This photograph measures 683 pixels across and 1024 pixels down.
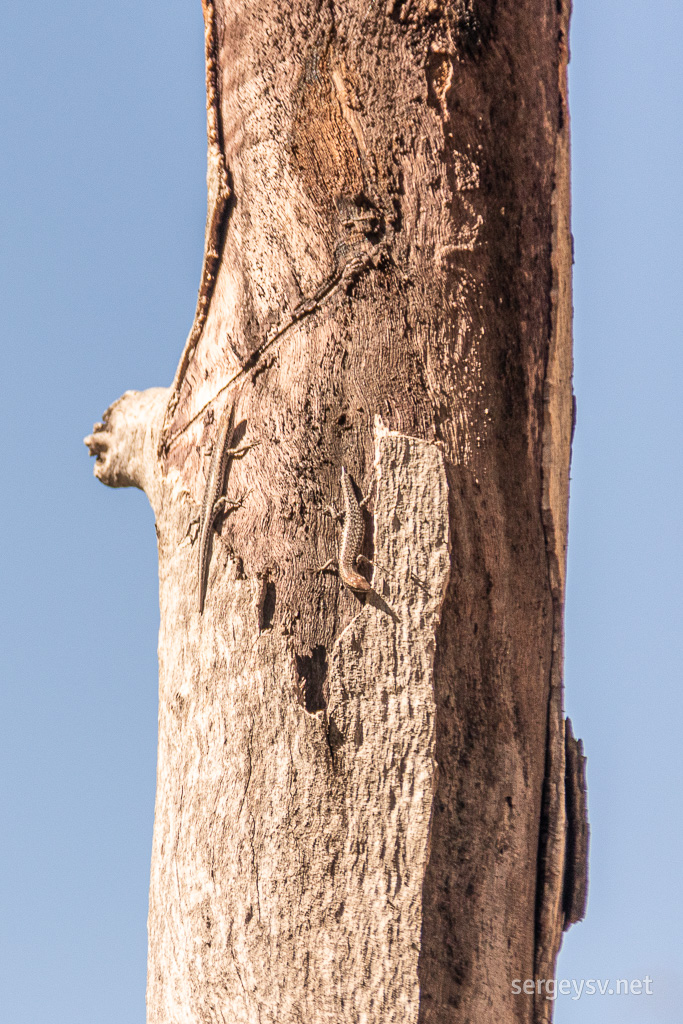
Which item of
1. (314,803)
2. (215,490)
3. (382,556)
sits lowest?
(314,803)

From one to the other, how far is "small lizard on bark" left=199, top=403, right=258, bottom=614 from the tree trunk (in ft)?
0.04

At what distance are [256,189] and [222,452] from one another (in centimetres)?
62

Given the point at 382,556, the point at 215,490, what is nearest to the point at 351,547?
the point at 382,556

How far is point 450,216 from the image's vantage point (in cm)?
204

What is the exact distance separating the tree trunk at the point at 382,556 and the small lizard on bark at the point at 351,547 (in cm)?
1

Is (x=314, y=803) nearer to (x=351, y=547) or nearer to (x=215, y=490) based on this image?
(x=351, y=547)

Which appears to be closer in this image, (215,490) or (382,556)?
(382,556)

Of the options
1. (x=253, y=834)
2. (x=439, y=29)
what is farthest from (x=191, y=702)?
(x=439, y=29)

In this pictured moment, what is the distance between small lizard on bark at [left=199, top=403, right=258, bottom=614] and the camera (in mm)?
2180

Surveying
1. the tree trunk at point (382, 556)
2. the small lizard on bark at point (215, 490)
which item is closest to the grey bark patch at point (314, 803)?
the tree trunk at point (382, 556)

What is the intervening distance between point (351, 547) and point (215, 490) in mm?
423

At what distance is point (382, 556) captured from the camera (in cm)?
197

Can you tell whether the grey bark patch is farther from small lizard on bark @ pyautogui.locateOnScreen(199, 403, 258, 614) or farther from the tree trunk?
small lizard on bark @ pyautogui.locateOnScreen(199, 403, 258, 614)

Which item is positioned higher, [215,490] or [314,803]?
[215,490]
